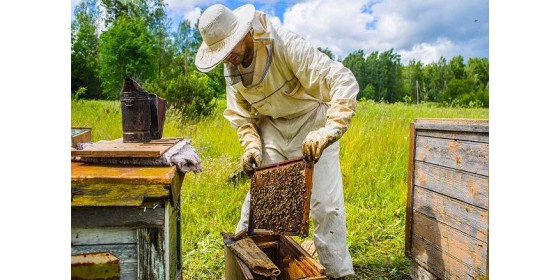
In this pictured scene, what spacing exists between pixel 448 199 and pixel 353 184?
4.90 ft

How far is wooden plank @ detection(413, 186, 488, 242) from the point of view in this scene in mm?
1795

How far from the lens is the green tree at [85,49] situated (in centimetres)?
218

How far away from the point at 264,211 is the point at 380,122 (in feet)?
7.92

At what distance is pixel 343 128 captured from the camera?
1816 mm

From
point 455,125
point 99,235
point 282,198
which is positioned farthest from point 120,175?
point 455,125

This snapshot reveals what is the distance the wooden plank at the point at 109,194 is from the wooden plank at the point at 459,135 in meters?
1.28

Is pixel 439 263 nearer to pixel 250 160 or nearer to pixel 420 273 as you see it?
pixel 420 273

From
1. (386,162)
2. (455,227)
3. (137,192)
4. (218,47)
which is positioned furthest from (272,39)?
(386,162)

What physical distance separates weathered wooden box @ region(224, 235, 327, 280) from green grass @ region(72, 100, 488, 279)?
680mm

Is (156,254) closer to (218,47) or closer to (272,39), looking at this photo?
(218,47)

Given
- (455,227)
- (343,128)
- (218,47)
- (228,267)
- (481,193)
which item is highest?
(218,47)

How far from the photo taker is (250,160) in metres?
2.09

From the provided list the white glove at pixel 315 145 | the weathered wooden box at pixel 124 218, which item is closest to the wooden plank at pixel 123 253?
the weathered wooden box at pixel 124 218

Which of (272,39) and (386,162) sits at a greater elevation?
(272,39)
